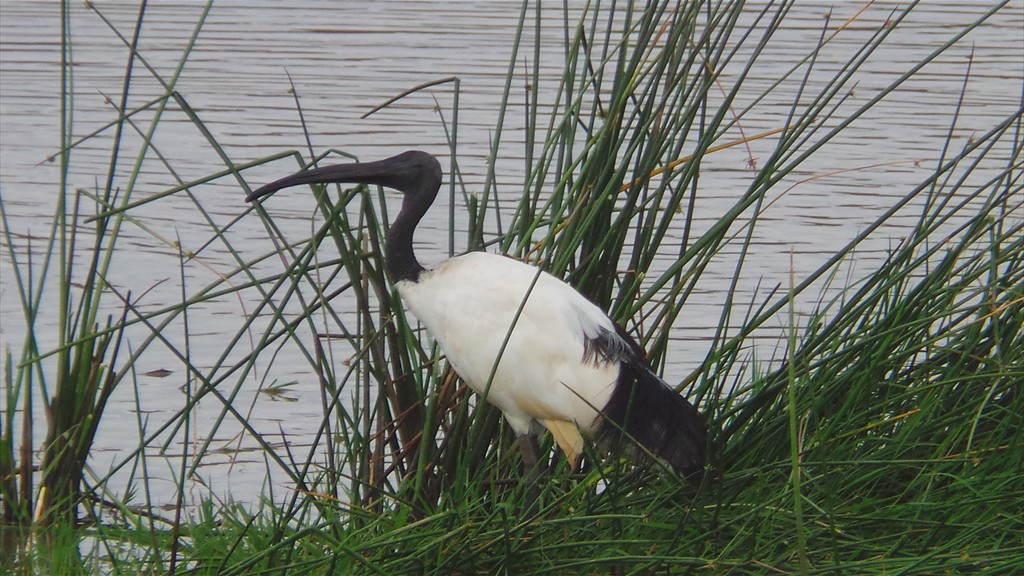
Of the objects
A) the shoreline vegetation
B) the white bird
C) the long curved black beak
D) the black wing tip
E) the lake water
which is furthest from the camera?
the lake water

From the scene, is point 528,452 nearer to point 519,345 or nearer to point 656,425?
point 519,345

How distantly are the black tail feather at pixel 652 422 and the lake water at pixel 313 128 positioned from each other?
2.39ft

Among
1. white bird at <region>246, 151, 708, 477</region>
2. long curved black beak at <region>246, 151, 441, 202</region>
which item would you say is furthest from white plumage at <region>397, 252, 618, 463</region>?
long curved black beak at <region>246, 151, 441, 202</region>

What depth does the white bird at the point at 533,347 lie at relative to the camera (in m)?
2.92

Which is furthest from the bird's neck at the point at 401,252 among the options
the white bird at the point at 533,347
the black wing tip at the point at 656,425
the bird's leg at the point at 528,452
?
the black wing tip at the point at 656,425

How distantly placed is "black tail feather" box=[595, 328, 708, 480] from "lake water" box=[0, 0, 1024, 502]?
0.73 m

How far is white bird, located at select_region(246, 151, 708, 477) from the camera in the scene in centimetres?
292

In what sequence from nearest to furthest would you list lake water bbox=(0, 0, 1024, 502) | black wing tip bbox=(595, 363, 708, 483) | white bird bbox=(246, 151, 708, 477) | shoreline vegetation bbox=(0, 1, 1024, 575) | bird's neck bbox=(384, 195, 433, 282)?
shoreline vegetation bbox=(0, 1, 1024, 575)
black wing tip bbox=(595, 363, 708, 483)
white bird bbox=(246, 151, 708, 477)
bird's neck bbox=(384, 195, 433, 282)
lake water bbox=(0, 0, 1024, 502)

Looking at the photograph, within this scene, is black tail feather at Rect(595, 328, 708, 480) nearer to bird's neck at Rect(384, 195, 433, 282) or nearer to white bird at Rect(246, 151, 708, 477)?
white bird at Rect(246, 151, 708, 477)

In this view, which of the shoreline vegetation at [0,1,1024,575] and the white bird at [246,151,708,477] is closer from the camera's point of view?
the shoreline vegetation at [0,1,1024,575]

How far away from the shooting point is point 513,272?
3016 mm

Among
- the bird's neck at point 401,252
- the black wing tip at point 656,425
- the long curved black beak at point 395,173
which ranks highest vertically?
the long curved black beak at point 395,173

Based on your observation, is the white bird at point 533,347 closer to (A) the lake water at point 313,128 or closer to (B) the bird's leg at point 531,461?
(B) the bird's leg at point 531,461

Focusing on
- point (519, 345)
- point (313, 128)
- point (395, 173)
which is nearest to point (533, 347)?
point (519, 345)
